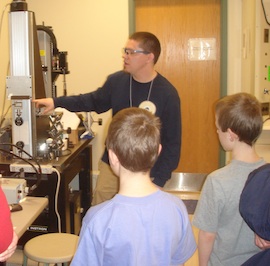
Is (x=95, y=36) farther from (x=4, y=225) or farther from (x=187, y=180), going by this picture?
(x=4, y=225)

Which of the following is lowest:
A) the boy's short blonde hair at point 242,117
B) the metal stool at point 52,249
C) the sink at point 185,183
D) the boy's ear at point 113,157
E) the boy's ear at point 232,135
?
the sink at point 185,183

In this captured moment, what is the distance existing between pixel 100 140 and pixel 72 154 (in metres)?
1.61

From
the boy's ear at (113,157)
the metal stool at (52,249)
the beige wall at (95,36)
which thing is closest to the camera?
A: the boy's ear at (113,157)

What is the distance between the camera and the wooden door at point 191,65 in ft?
13.0

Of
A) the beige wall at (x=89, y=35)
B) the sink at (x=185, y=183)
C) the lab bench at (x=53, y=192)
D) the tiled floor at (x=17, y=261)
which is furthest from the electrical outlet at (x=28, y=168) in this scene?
the sink at (x=185, y=183)

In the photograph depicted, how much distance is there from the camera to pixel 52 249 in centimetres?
180

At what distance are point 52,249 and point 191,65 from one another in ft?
9.15

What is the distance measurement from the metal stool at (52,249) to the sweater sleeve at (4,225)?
713mm

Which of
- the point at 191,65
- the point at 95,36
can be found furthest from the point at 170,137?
the point at 95,36

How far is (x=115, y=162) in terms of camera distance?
1.13 metres

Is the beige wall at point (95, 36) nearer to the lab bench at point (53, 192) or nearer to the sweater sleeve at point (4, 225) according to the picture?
the lab bench at point (53, 192)

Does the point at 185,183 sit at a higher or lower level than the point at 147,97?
lower

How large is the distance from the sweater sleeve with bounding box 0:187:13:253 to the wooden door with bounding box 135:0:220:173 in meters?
3.22

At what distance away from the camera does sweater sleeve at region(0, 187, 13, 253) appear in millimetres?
997
